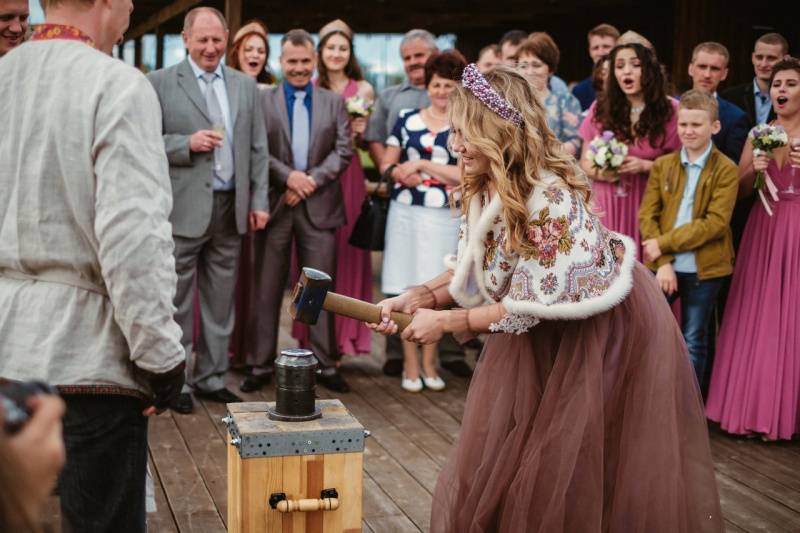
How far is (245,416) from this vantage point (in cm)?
314

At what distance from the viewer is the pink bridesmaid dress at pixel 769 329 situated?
16.3 ft

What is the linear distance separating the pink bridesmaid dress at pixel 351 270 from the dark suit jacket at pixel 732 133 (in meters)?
2.20

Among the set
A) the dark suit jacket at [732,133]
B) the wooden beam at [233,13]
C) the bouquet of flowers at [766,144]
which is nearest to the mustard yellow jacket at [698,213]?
the bouquet of flowers at [766,144]

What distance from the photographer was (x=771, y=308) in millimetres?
5012

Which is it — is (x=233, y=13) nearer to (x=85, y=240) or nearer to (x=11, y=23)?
(x=11, y=23)

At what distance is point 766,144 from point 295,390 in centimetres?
284

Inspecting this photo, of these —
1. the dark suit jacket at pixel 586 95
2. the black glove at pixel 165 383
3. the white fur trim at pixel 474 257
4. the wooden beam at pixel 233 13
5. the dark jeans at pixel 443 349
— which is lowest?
the dark jeans at pixel 443 349

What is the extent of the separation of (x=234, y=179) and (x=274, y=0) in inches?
266

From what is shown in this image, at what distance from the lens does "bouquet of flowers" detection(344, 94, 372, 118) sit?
5.94 m

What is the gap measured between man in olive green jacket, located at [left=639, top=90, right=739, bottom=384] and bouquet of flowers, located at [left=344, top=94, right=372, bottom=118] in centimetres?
178

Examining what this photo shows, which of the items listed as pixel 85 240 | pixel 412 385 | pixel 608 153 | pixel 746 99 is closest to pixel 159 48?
pixel 412 385

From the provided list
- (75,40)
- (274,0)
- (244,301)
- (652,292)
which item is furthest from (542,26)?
(75,40)

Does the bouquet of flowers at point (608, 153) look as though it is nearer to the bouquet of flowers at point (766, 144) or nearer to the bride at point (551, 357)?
the bouquet of flowers at point (766, 144)

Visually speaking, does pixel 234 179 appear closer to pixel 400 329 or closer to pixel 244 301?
pixel 244 301
